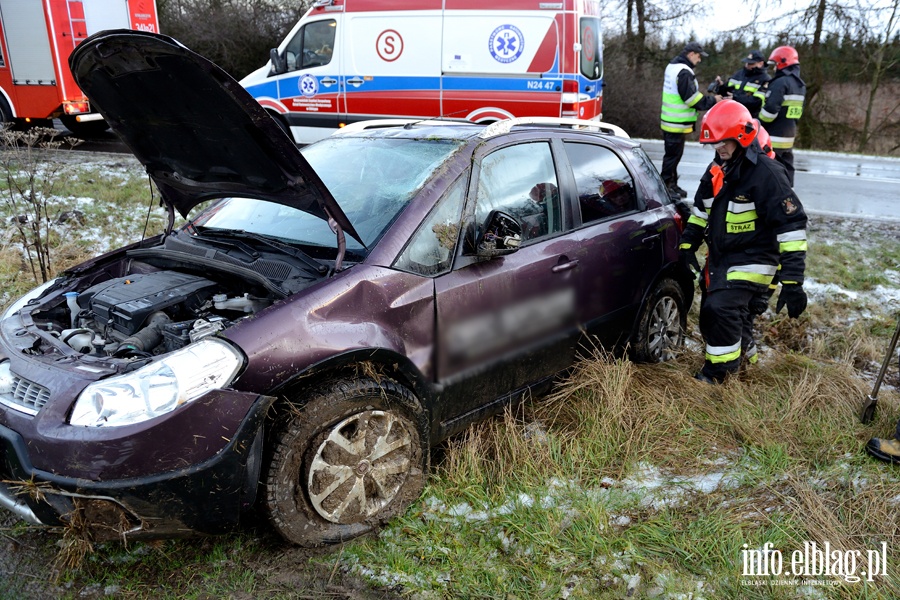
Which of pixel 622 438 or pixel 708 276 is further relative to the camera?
pixel 708 276

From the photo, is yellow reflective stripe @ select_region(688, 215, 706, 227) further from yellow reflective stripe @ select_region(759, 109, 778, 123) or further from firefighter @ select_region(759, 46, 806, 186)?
yellow reflective stripe @ select_region(759, 109, 778, 123)

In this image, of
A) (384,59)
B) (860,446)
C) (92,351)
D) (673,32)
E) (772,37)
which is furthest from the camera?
(673,32)

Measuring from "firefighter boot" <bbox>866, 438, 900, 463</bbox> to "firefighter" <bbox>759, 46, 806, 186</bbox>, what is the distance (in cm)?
474

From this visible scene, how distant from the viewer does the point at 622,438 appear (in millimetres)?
3373

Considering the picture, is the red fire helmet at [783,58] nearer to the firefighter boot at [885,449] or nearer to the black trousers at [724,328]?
the black trousers at [724,328]

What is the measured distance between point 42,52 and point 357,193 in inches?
425

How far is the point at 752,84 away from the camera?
25.2 feet

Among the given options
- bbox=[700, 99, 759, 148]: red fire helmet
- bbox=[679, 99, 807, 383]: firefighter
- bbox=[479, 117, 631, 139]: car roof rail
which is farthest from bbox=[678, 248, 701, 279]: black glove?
bbox=[479, 117, 631, 139]: car roof rail

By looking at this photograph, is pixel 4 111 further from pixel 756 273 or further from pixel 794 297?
pixel 794 297

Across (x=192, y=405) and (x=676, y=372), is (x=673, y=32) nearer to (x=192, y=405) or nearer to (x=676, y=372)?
(x=676, y=372)

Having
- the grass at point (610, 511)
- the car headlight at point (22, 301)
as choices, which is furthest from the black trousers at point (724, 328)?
the car headlight at point (22, 301)

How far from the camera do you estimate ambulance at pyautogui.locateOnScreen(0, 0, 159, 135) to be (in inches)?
432

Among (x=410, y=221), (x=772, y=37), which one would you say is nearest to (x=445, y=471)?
(x=410, y=221)

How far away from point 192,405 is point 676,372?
2.94m
